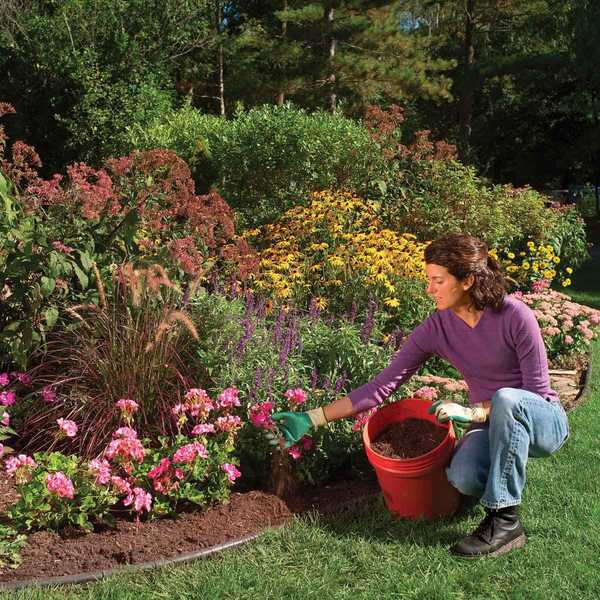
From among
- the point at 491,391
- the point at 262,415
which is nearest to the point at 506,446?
the point at 491,391

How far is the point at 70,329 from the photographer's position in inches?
164

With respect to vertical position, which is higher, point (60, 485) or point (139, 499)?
point (60, 485)

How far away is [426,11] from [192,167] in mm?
17427

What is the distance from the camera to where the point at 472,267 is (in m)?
3.29

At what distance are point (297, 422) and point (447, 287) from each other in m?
0.86

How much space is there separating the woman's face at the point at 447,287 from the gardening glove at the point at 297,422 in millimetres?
737

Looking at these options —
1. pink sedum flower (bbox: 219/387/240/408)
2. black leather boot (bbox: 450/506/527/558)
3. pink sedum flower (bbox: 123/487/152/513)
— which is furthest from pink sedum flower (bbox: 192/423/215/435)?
black leather boot (bbox: 450/506/527/558)

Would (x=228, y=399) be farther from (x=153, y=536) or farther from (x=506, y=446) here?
(x=506, y=446)

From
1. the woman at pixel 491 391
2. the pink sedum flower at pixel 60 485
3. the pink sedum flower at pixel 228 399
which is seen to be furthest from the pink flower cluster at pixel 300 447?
the pink sedum flower at pixel 60 485

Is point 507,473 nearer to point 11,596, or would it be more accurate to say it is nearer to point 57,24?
point 11,596

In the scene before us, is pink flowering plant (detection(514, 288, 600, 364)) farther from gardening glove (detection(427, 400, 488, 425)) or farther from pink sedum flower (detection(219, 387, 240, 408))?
pink sedum flower (detection(219, 387, 240, 408))

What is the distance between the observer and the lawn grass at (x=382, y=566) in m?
2.94

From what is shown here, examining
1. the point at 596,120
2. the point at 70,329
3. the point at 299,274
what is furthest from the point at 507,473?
the point at 596,120

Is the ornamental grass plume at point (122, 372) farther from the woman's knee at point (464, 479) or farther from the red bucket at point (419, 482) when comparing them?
the woman's knee at point (464, 479)
